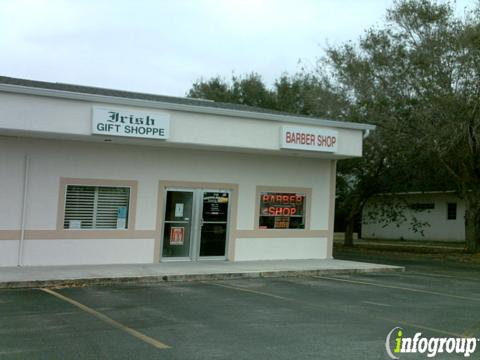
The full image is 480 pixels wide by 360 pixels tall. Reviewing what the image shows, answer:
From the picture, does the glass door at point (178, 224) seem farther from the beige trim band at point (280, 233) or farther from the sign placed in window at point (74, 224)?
the sign placed in window at point (74, 224)

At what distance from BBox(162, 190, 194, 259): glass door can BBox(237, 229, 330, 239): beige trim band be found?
5.41 ft

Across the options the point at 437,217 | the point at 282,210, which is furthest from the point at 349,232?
the point at 282,210

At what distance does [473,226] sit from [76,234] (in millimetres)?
17125

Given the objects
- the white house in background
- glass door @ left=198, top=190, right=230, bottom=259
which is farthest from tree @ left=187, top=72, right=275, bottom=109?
glass door @ left=198, top=190, right=230, bottom=259

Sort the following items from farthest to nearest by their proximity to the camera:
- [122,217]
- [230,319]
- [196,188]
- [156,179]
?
[196,188]
[156,179]
[122,217]
[230,319]

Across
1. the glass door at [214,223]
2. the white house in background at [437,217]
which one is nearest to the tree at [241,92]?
the white house in background at [437,217]

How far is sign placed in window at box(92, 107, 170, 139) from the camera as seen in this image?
14469 millimetres

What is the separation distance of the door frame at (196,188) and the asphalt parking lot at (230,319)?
3361 mm

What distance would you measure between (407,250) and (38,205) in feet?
63.2

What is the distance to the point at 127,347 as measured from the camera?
728 cm

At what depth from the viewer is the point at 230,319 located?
30.4 feet

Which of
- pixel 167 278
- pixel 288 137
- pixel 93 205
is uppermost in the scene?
pixel 288 137

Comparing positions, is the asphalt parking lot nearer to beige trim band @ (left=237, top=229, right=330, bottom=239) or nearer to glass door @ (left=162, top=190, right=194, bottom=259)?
glass door @ (left=162, top=190, right=194, bottom=259)

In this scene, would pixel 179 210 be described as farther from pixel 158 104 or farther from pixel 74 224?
pixel 158 104
